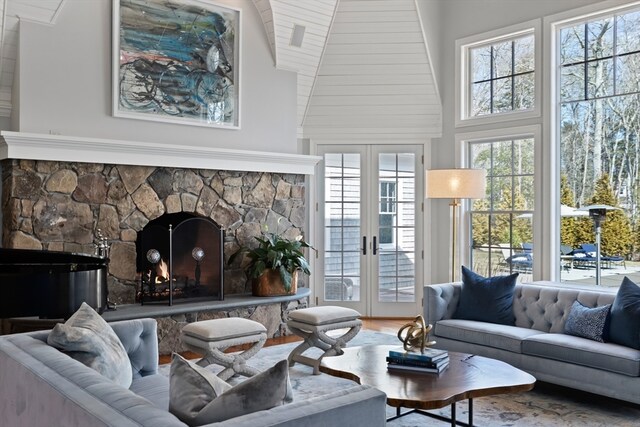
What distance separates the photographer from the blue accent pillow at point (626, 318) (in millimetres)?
4031

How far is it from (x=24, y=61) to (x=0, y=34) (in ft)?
0.90

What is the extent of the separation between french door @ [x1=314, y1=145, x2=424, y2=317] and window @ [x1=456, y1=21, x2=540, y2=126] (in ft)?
2.88

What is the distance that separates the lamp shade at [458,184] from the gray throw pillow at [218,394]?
391 centimetres

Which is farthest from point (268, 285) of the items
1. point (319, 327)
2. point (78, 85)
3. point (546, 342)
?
point (546, 342)

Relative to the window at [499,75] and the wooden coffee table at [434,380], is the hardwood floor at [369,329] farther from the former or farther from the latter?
the window at [499,75]

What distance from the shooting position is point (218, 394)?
6.63 ft

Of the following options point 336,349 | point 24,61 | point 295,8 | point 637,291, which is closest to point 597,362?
point 637,291

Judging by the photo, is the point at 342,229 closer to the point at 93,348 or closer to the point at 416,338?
the point at 416,338

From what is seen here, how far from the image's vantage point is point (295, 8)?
6.45 metres

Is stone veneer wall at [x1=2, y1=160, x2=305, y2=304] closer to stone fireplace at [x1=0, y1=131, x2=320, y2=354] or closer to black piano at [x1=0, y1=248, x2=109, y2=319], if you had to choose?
stone fireplace at [x1=0, y1=131, x2=320, y2=354]

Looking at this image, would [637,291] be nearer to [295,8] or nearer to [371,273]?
[371,273]

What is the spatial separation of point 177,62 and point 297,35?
4.73 ft

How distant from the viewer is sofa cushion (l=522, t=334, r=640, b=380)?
3848 mm

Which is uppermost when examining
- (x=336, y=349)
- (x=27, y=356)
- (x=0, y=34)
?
(x=0, y=34)
